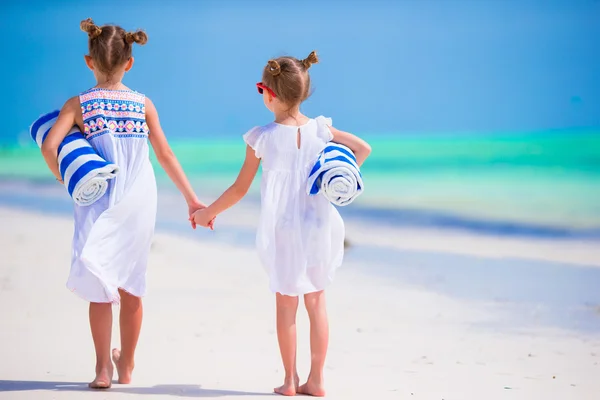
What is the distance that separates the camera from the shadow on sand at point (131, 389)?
8.68 ft

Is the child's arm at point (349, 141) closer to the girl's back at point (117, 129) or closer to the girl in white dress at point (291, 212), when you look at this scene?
the girl in white dress at point (291, 212)

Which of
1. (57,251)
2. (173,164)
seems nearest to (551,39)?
(57,251)

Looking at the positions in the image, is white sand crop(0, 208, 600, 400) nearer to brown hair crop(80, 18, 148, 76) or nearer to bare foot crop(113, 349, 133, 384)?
bare foot crop(113, 349, 133, 384)

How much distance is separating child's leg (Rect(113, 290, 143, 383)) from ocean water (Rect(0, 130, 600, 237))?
462 cm

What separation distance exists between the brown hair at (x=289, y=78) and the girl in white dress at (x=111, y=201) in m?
0.44

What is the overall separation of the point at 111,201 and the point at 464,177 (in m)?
9.61

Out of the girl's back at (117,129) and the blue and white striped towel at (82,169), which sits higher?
the girl's back at (117,129)

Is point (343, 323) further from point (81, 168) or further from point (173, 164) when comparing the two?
point (81, 168)

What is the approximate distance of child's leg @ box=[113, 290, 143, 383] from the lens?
9.14 feet

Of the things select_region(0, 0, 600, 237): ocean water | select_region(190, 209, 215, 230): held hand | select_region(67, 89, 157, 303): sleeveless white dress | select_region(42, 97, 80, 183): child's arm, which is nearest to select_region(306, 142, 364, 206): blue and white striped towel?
select_region(190, 209, 215, 230): held hand

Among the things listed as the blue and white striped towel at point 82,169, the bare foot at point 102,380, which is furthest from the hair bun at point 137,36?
the bare foot at point 102,380

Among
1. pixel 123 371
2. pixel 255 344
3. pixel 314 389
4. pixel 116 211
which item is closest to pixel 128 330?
pixel 123 371

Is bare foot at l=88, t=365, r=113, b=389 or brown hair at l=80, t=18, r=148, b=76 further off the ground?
brown hair at l=80, t=18, r=148, b=76

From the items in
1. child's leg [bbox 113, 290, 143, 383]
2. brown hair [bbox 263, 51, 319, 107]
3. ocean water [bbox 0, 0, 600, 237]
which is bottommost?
child's leg [bbox 113, 290, 143, 383]
